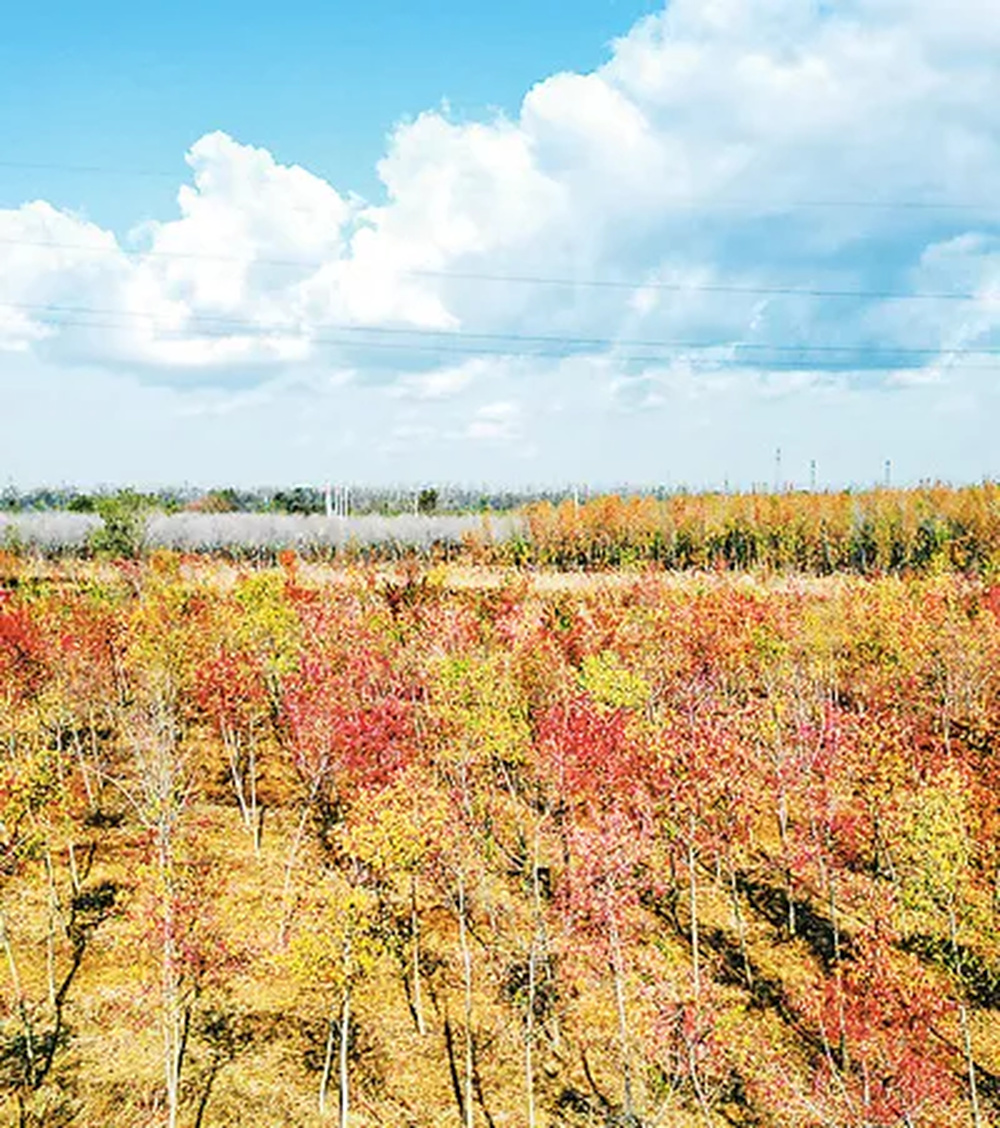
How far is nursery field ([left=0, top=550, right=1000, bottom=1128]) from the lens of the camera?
86.4 ft

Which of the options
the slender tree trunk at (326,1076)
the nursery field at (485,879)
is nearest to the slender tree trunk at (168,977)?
the nursery field at (485,879)

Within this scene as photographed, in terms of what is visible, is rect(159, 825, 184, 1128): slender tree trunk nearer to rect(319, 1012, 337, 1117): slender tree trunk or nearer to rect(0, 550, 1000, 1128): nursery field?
rect(0, 550, 1000, 1128): nursery field

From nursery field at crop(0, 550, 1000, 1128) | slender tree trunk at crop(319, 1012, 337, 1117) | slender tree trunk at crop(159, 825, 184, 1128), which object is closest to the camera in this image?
slender tree trunk at crop(159, 825, 184, 1128)

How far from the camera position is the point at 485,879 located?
36594 mm

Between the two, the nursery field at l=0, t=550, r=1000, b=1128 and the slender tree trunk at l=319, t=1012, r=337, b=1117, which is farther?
the nursery field at l=0, t=550, r=1000, b=1128

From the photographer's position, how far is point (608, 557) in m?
115

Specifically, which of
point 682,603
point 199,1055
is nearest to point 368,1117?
Answer: point 199,1055

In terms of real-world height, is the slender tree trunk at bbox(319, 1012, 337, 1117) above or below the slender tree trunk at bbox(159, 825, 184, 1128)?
below

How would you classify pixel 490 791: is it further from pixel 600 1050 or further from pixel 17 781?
pixel 17 781

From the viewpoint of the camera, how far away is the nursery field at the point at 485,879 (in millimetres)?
26328

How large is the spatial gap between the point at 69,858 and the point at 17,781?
12146mm

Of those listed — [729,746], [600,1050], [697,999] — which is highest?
[729,746]

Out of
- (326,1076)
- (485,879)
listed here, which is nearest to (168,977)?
(326,1076)

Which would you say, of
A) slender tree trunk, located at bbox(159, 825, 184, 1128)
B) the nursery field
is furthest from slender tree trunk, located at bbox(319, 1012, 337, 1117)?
slender tree trunk, located at bbox(159, 825, 184, 1128)
